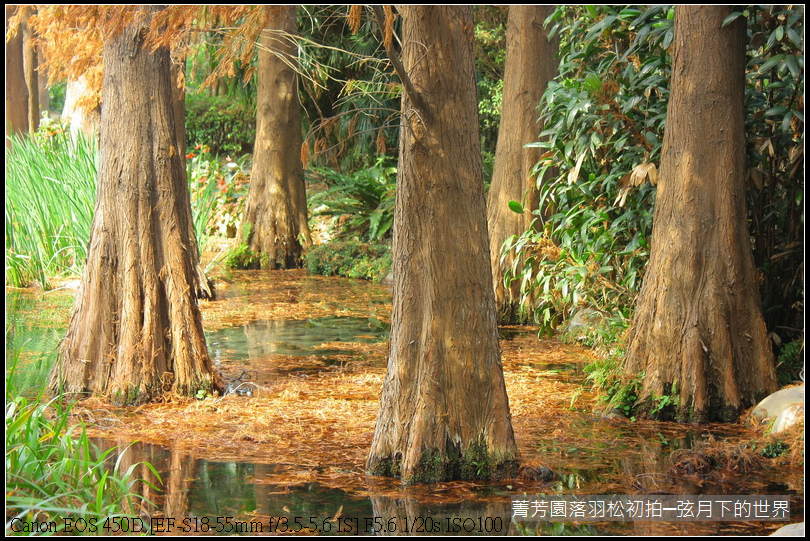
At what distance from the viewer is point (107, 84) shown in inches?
270

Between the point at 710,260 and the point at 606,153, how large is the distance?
80.8 inches

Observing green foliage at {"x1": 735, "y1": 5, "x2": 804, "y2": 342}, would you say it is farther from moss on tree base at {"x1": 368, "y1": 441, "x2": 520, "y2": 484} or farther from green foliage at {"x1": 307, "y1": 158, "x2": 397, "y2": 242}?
green foliage at {"x1": 307, "y1": 158, "x2": 397, "y2": 242}

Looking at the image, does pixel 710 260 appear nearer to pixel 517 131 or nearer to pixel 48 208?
pixel 517 131

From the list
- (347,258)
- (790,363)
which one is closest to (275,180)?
(347,258)

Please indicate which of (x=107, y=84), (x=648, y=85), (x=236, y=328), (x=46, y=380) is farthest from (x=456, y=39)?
(x=236, y=328)

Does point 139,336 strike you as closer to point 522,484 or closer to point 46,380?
point 46,380

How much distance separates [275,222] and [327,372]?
324 inches

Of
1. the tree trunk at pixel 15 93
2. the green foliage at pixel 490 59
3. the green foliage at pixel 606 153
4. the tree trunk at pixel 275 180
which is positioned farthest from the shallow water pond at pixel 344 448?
the tree trunk at pixel 15 93

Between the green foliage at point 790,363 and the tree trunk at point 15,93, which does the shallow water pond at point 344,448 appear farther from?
the tree trunk at point 15,93

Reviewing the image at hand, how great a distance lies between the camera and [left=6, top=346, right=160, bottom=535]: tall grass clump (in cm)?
364

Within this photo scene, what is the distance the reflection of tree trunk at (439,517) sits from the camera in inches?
160

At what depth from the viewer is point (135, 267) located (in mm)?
6648

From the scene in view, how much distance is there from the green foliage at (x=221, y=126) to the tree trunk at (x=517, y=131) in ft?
43.0

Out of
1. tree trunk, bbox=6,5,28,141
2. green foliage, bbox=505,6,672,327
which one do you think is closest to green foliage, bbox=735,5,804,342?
green foliage, bbox=505,6,672,327
